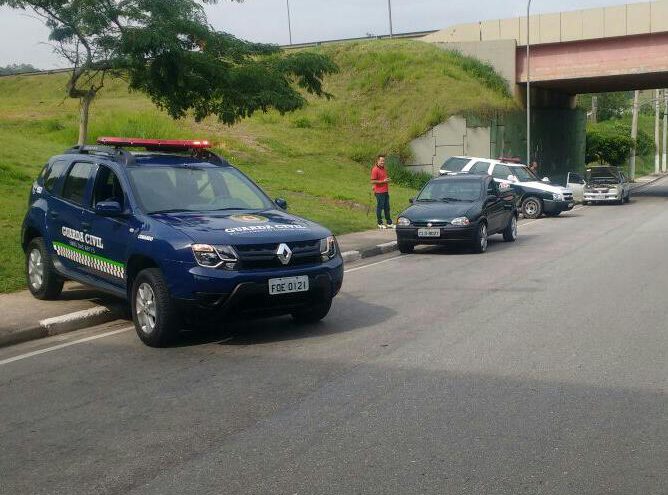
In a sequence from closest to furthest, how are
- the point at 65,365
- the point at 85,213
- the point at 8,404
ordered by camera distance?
the point at 8,404, the point at 65,365, the point at 85,213

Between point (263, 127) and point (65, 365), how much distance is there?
1395 inches

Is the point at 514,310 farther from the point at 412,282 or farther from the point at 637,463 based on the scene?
the point at 637,463

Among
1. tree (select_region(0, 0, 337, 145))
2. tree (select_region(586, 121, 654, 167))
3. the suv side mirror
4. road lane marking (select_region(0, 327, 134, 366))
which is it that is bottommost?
tree (select_region(586, 121, 654, 167))

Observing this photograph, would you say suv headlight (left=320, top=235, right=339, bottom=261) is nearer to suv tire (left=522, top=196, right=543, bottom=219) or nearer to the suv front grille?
the suv front grille

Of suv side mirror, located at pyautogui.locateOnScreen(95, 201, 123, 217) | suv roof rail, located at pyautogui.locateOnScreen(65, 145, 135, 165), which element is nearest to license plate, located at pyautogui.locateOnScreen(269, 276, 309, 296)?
suv side mirror, located at pyautogui.locateOnScreen(95, 201, 123, 217)

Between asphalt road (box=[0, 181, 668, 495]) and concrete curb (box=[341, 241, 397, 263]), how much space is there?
16.6 ft

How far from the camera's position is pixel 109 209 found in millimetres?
8625

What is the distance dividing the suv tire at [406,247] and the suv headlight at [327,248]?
26.9ft

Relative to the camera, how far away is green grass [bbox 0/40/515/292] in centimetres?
2823

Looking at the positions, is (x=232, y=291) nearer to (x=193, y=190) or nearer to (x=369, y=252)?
(x=193, y=190)

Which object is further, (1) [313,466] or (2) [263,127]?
(2) [263,127]

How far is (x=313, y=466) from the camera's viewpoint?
4.84 m

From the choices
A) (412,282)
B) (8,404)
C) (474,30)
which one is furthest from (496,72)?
(8,404)

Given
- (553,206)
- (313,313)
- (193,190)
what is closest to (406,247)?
(313,313)
